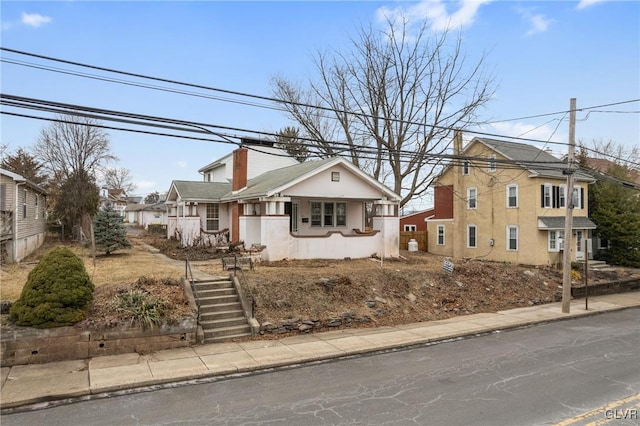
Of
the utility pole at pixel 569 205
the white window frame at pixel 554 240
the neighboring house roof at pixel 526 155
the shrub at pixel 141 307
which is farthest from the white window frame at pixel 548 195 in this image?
the shrub at pixel 141 307

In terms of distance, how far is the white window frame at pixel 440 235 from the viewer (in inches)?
1238

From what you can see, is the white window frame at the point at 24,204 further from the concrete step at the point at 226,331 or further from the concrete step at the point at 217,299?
the concrete step at the point at 226,331

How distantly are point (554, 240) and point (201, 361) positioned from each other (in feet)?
78.7

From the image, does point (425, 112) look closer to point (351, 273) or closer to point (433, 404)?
point (351, 273)

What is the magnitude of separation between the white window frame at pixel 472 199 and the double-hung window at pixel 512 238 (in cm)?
306

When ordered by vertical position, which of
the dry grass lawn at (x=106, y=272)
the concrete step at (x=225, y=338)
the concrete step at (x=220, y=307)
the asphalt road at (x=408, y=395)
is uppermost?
the dry grass lawn at (x=106, y=272)

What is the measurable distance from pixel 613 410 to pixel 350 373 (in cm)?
444

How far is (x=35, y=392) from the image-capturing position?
7.07m

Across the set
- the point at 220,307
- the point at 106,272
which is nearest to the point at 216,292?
the point at 220,307

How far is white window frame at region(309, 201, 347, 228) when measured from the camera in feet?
70.6

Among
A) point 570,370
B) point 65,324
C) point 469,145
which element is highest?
point 469,145

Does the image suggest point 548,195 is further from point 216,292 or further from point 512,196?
point 216,292

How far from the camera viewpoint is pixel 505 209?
88.8 ft

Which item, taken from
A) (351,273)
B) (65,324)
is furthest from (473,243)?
(65,324)
